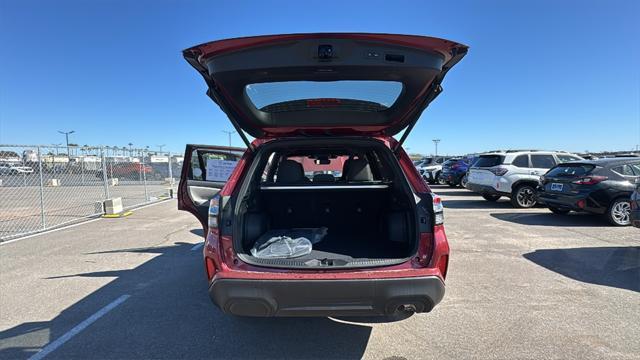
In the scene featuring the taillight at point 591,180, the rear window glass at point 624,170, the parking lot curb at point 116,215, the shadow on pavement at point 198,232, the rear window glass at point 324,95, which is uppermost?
the rear window glass at point 324,95

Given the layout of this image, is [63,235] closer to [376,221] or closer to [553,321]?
[376,221]

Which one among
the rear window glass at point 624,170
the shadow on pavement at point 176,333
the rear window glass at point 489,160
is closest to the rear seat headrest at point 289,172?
the shadow on pavement at point 176,333

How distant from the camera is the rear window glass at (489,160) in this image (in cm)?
1138

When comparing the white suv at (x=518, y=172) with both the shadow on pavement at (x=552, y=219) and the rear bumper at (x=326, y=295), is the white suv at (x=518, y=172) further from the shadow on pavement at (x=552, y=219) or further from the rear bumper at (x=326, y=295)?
the rear bumper at (x=326, y=295)

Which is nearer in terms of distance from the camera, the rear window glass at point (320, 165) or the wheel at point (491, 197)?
the rear window glass at point (320, 165)

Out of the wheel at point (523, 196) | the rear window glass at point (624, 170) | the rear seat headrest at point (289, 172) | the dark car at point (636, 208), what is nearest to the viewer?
the rear seat headrest at point (289, 172)

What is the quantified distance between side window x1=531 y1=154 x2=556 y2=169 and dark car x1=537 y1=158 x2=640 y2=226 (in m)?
2.47

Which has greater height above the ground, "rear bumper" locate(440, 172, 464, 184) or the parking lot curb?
"rear bumper" locate(440, 172, 464, 184)

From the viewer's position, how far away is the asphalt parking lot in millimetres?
3059

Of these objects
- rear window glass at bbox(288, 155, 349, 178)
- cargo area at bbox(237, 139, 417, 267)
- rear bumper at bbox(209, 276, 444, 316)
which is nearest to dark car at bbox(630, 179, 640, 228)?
cargo area at bbox(237, 139, 417, 267)

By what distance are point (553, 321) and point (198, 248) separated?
208 inches

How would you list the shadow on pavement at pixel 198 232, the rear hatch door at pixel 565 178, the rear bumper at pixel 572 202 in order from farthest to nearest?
the rear hatch door at pixel 565 178 → the rear bumper at pixel 572 202 → the shadow on pavement at pixel 198 232

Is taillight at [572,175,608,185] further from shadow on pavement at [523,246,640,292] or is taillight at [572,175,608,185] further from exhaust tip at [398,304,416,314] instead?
exhaust tip at [398,304,416,314]

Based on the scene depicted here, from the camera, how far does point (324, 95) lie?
2.98 m
